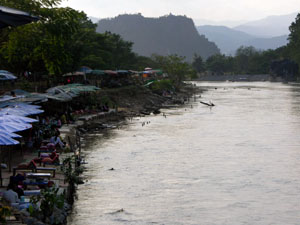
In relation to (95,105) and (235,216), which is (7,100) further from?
(95,105)

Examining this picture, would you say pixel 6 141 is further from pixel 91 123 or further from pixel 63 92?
pixel 91 123

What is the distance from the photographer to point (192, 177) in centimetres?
2359

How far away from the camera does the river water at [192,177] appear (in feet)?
59.1

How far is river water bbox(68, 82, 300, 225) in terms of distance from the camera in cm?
1802

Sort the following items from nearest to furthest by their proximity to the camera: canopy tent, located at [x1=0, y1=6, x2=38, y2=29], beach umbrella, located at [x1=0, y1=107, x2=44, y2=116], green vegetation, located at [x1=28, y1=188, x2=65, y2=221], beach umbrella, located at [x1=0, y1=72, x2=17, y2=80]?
canopy tent, located at [x1=0, y1=6, x2=38, y2=29] → green vegetation, located at [x1=28, y1=188, x2=65, y2=221] → beach umbrella, located at [x1=0, y1=107, x2=44, y2=116] → beach umbrella, located at [x1=0, y1=72, x2=17, y2=80]

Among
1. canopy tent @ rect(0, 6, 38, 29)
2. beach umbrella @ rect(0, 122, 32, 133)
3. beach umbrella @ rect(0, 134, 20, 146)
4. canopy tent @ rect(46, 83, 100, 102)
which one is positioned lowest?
beach umbrella @ rect(0, 134, 20, 146)

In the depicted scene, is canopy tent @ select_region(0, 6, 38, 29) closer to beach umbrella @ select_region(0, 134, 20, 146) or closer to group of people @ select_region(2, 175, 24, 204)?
beach umbrella @ select_region(0, 134, 20, 146)

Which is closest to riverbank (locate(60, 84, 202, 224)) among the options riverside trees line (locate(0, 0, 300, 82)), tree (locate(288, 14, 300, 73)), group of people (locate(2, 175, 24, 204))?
riverside trees line (locate(0, 0, 300, 82))

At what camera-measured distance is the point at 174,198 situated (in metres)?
19.9

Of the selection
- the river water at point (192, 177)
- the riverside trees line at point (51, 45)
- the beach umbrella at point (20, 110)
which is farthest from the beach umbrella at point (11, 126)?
the riverside trees line at point (51, 45)

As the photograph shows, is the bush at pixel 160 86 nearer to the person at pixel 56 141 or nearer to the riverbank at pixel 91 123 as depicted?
the riverbank at pixel 91 123

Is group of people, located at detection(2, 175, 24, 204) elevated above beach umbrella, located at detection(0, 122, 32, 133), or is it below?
below

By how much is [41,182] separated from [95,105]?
29594 millimetres

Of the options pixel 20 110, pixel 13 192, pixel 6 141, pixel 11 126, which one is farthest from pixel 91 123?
pixel 6 141
